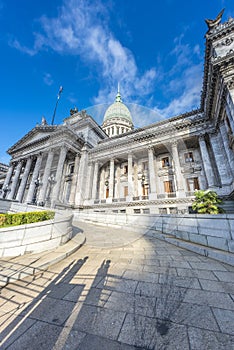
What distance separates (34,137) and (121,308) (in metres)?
36.5

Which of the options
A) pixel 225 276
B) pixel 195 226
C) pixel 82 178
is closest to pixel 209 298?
pixel 225 276

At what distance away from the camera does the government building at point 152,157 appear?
610 inches

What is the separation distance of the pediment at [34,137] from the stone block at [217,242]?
29392 mm

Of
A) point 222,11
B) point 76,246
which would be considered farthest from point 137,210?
point 222,11

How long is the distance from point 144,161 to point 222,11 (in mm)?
21165

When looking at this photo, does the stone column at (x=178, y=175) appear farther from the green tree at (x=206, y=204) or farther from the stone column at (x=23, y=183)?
the stone column at (x=23, y=183)

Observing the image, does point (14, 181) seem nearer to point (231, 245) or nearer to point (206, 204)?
point (206, 204)

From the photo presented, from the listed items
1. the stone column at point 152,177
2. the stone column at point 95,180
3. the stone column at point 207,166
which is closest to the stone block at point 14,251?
the stone column at point 152,177

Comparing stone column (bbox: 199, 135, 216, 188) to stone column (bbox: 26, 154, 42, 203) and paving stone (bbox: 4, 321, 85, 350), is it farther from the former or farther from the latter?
stone column (bbox: 26, 154, 42, 203)

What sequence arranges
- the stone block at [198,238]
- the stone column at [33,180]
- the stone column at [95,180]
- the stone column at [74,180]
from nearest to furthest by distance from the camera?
the stone block at [198,238]
the stone column at [33,180]
the stone column at [74,180]
the stone column at [95,180]

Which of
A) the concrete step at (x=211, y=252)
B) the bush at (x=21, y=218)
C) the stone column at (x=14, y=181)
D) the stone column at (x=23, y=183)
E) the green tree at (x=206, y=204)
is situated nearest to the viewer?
the concrete step at (x=211, y=252)

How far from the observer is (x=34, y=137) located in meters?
31.6

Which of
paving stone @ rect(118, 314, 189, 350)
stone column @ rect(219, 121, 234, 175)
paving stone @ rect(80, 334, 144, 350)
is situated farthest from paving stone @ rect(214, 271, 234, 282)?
stone column @ rect(219, 121, 234, 175)

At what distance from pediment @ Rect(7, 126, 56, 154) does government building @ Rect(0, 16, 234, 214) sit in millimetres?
212
